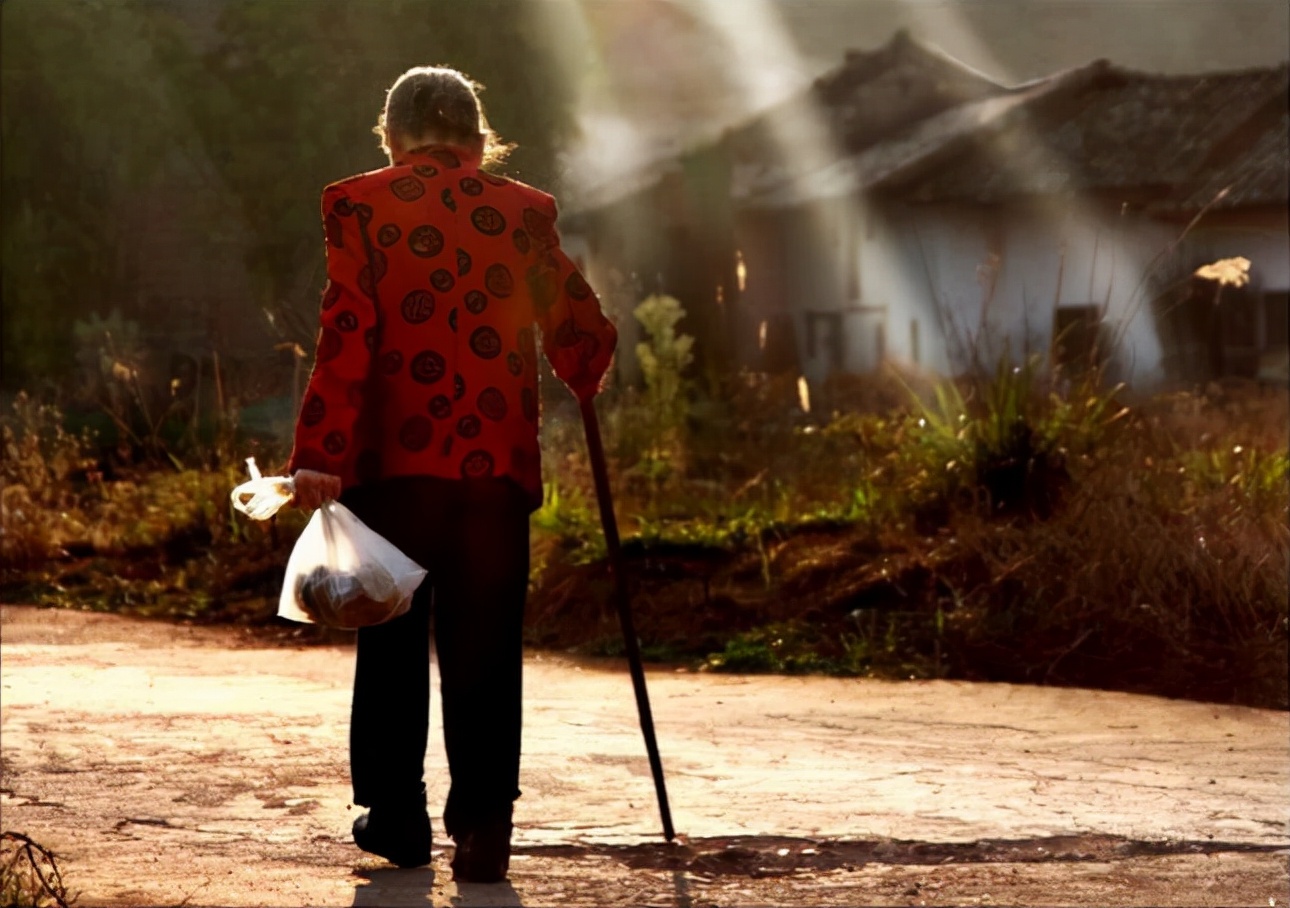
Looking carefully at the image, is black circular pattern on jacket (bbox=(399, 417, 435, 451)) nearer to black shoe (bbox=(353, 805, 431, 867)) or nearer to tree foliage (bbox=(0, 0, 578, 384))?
black shoe (bbox=(353, 805, 431, 867))

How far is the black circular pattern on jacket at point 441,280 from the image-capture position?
429 cm

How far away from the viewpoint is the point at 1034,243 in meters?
25.2

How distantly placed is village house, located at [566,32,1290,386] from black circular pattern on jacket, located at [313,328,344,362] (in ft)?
55.4

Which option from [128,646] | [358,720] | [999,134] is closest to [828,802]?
[358,720]

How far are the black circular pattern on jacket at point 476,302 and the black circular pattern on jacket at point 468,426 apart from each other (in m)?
0.22

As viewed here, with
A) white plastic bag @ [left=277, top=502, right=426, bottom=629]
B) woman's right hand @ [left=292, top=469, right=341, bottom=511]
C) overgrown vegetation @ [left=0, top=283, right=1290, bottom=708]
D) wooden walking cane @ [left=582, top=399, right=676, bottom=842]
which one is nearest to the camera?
white plastic bag @ [left=277, top=502, right=426, bottom=629]

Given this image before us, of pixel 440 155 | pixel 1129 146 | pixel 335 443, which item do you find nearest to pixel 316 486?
pixel 335 443

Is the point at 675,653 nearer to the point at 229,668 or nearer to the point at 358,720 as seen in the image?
the point at 229,668

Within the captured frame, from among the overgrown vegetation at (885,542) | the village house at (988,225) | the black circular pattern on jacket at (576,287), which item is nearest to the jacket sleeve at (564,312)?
the black circular pattern on jacket at (576,287)

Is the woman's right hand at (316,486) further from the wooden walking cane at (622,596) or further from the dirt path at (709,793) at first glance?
the dirt path at (709,793)

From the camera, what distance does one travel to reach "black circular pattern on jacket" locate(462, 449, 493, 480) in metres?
4.28

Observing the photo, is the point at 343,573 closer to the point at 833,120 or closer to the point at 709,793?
the point at 709,793

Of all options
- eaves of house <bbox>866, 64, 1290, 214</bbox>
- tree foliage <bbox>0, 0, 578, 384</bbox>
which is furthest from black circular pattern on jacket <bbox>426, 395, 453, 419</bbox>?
eaves of house <bbox>866, 64, 1290, 214</bbox>

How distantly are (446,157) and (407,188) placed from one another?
0.45 ft
